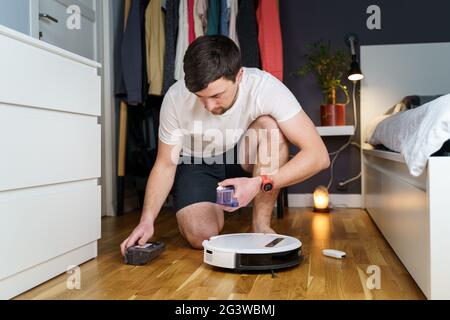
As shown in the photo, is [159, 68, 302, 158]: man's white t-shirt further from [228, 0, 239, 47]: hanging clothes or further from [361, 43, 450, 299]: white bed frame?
[228, 0, 239, 47]: hanging clothes

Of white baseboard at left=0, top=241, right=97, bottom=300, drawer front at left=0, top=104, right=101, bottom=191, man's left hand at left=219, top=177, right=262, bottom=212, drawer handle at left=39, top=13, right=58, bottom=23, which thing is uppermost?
drawer handle at left=39, top=13, right=58, bottom=23

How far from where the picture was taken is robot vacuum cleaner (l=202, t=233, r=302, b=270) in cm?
136

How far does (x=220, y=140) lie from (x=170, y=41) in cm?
118

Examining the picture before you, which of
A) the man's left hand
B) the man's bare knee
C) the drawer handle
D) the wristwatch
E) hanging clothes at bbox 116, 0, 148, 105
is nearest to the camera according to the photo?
the man's left hand

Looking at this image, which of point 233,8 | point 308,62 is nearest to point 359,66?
point 308,62

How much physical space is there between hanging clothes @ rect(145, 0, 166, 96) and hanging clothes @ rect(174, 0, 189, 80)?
0.09 meters

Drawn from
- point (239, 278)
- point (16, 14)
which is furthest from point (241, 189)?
point (16, 14)

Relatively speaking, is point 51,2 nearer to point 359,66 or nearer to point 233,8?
A: point 233,8

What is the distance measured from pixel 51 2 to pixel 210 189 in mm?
1196

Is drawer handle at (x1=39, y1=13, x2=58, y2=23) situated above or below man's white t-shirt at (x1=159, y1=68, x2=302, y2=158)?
above

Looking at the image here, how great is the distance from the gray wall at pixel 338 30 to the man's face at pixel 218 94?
159 cm

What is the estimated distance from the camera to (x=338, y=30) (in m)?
3.07

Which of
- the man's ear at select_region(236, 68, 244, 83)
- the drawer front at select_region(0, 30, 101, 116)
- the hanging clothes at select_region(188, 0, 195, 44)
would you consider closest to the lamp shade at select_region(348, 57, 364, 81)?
Answer: the hanging clothes at select_region(188, 0, 195, 44)

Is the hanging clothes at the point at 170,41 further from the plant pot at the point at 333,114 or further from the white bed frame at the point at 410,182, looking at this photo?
the white bed frame at the point at 410,182
